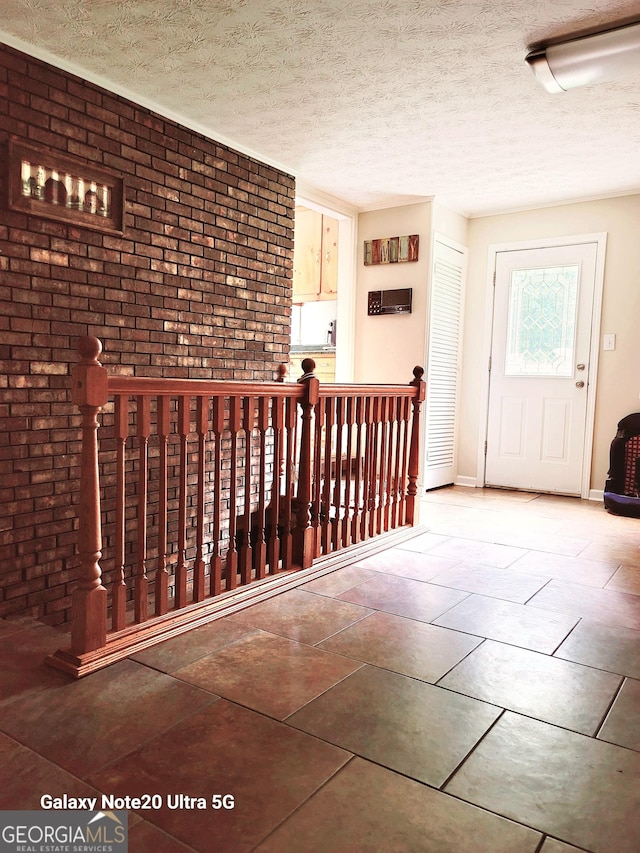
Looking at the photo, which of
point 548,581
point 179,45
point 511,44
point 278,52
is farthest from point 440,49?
point 548,581

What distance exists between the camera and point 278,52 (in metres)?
2.85

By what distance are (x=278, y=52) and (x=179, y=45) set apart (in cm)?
44

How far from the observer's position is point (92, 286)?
3.12 m

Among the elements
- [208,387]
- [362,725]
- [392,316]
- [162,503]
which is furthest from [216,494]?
[392,316]

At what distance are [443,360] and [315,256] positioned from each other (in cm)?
168

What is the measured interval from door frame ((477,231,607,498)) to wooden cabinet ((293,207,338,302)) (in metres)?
1.42

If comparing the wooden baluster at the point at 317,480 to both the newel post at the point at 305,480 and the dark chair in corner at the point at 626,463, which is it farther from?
the dark chair in corner at the point at 626,463

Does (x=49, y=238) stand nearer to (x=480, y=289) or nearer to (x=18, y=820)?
(x=18, y=820)

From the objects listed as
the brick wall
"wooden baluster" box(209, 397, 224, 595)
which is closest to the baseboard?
the brick wall

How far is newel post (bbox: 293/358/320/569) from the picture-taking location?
9.18 ft

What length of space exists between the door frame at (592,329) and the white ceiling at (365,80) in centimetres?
52

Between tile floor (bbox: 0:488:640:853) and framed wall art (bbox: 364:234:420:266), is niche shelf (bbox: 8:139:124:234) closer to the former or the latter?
tile floor (bbox: 0:488:640:853)

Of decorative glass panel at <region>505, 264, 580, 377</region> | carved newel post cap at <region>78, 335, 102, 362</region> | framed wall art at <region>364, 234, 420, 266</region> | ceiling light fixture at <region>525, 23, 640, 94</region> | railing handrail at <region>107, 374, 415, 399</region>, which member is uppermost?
ceiling light fixture at <region>525, 23, 640, 94</region>

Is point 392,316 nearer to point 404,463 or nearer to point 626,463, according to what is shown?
point 404,463
